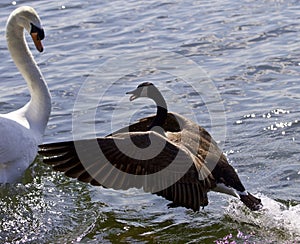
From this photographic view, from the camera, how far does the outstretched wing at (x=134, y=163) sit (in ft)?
20.5

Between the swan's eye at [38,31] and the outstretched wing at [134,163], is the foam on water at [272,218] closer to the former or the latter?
the outstretched wing at [134,163]

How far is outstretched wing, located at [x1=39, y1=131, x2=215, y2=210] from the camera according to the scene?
6246mm

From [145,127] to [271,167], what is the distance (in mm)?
1304

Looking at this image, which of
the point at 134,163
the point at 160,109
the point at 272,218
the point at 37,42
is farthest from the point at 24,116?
the point at 272,218

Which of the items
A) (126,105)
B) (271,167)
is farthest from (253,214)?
(126,105)

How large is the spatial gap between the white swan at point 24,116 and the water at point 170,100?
0.32 m

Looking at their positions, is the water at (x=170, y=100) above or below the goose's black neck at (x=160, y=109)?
below

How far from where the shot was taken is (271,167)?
306 inches

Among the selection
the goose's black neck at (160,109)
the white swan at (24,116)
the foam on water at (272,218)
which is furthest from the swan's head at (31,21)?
the foam on water at (272,218)

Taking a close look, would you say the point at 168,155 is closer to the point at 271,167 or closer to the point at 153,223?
the point at 153,223

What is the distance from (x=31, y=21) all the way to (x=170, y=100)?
2221 millimetres

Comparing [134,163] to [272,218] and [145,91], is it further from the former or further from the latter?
[272,218]

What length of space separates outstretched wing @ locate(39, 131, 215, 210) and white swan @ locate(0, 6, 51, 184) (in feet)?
3.02

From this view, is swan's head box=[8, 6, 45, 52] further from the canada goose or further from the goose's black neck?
the canada goose
